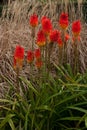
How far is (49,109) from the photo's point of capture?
293cm

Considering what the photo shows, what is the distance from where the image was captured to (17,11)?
4.60 m

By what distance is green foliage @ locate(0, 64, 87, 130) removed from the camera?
117 inches

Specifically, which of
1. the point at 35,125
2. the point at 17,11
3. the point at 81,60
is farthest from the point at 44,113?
the point at 17,11

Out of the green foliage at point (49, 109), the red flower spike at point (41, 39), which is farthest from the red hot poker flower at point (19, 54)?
the green foliage at point (49, 109)

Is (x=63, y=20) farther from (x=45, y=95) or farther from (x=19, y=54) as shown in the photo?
(x=45, y=95)

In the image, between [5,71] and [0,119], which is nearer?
[0,119]

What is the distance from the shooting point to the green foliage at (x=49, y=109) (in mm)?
2980

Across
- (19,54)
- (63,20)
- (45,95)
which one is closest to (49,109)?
(45,95)

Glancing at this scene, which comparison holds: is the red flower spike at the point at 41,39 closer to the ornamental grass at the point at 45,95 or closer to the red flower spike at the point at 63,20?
the ornamental grass at the point at 45,95

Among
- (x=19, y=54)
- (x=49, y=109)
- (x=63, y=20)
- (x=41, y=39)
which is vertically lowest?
(x=49, y=109)

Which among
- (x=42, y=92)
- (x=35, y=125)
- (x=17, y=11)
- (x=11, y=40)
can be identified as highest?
(x=17, y=11)

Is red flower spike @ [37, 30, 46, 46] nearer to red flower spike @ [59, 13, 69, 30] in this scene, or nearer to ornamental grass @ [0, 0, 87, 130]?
ornamental grass @ [0, 0, 87, 130]

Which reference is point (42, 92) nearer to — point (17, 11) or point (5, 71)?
point (5, 71)

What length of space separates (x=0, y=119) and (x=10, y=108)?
137 mm
